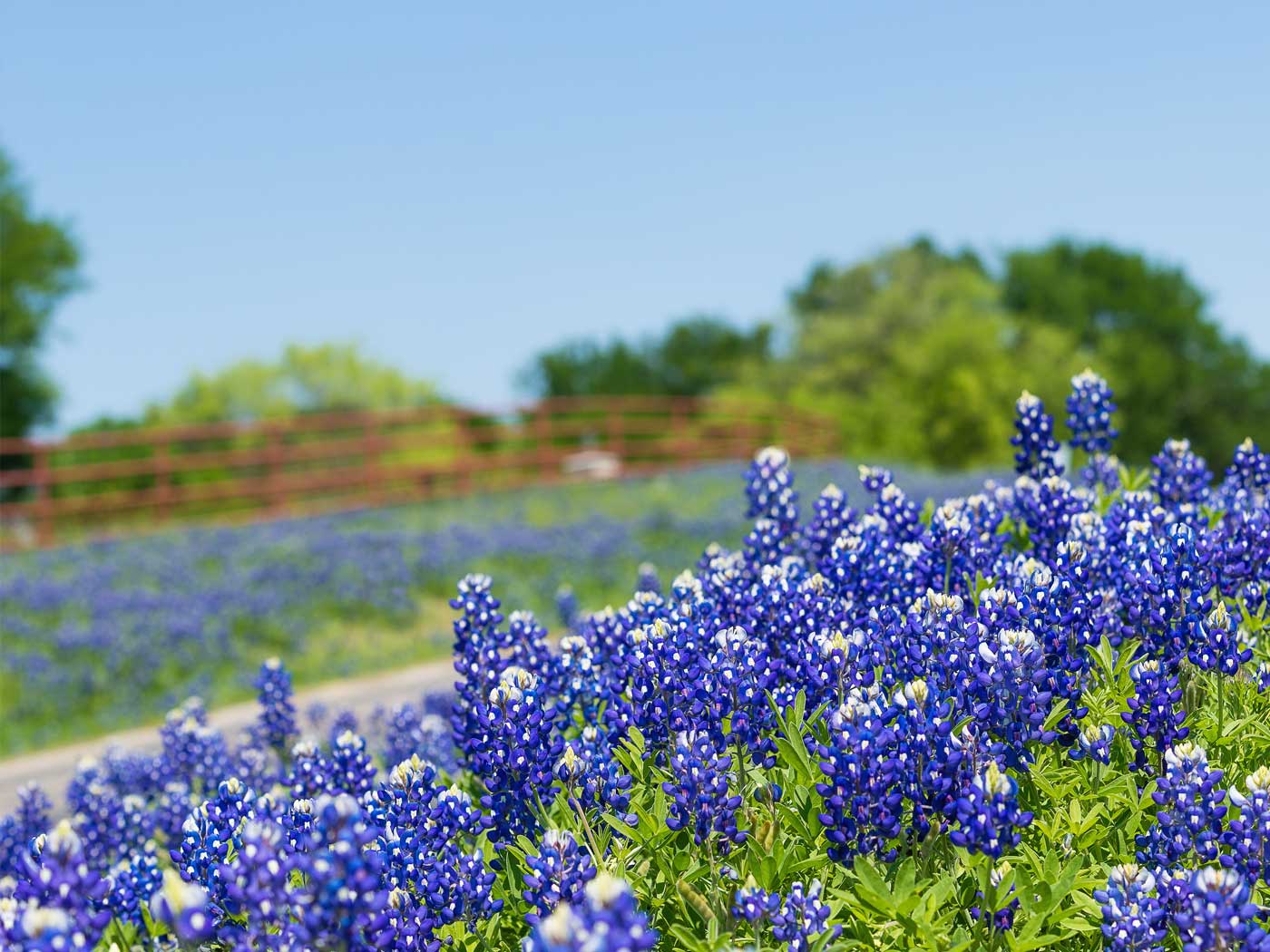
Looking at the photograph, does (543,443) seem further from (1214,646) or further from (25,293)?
(25,293)

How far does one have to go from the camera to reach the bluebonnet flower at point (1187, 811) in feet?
9.46

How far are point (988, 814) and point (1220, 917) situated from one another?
49 cm

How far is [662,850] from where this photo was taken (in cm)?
297

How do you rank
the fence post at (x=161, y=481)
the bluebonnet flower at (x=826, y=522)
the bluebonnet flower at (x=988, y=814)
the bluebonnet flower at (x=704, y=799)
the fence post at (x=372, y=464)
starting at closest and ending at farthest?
the bluebonnet flower at (x=988, y=814) → the bluebonnet flower at (x=704, y=799) → the bluebonnet flower at (x=826, y=522) → the fence post at (x=161, y=481) → the fence post at (x=372, y=464)

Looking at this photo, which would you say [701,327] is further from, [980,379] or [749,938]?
[749,938]

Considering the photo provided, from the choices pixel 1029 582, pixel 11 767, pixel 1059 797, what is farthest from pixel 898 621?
pixel 11 767

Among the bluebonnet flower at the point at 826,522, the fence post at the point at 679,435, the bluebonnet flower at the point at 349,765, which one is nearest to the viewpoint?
the bluebonnet flower at the point at 349,765

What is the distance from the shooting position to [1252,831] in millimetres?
2857

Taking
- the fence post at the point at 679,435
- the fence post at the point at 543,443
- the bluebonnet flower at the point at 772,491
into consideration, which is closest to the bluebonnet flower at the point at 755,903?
the bluebonnet flower at the point at 772,491

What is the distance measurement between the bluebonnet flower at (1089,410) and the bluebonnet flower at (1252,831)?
255 centimetres

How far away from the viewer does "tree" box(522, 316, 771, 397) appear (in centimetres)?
9000

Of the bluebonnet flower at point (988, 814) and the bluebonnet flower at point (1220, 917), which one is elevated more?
the bluebonnet flower at point (988, 814)

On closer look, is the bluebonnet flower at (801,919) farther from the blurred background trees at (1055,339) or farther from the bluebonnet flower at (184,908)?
the blurred background trees at (1055,339)

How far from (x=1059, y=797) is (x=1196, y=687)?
87 cm
